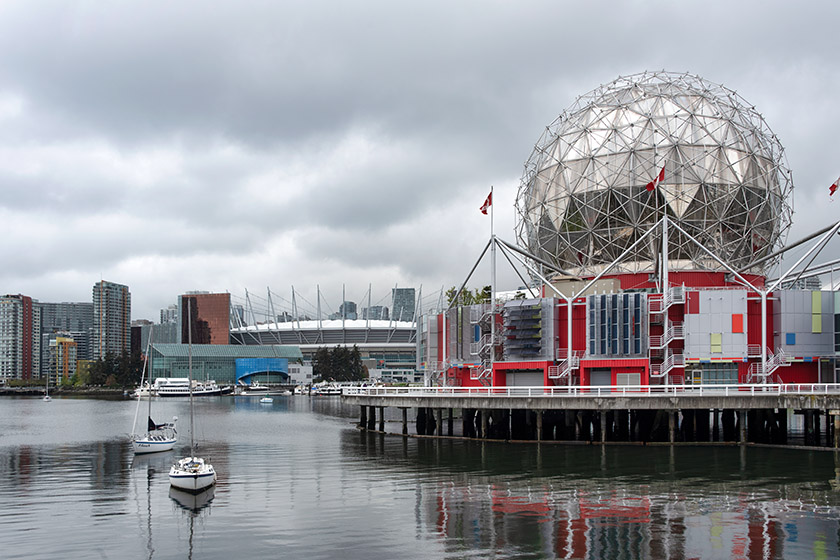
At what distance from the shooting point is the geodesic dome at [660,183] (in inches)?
2527

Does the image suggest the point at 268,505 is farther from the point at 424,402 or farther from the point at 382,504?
the point at 424,402

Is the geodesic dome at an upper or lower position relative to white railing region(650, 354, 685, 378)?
upper

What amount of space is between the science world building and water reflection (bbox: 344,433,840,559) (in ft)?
30.6

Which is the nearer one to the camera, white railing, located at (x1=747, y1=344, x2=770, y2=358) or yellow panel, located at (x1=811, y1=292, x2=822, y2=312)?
white railing, located at (x1=747, y1=344, x2=770, y2=358)

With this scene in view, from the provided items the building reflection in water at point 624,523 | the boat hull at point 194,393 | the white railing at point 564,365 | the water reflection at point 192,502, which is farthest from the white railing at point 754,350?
the boat hull at point 194,393

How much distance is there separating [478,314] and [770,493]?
31.3 meters

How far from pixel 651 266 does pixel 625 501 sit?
34422 mm

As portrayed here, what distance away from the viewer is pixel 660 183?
6294cm

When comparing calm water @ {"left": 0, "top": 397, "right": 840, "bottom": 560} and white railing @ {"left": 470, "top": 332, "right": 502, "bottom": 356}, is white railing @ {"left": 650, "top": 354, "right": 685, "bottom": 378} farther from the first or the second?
white railing @ {"left": 470, "top": 332, "right": 502, "bottom": 356}

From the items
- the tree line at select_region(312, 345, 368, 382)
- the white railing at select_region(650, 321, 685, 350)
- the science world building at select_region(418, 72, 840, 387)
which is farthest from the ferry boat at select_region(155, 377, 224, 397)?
the white railing at select_region(650, 321, 685, 350)

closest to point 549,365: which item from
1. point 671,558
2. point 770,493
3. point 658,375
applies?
point 658,375

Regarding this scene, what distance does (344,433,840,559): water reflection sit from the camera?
85.6 ft

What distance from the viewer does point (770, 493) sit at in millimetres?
35094

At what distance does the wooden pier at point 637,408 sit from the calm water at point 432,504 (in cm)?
270
